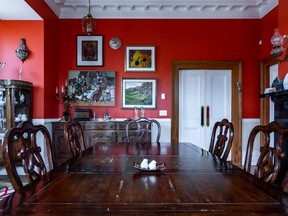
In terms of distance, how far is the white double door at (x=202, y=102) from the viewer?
496 centimetres

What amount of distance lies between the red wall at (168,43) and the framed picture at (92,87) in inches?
4.5

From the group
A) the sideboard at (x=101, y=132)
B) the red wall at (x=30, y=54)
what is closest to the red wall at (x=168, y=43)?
the sideboard at (x=101, y=132)

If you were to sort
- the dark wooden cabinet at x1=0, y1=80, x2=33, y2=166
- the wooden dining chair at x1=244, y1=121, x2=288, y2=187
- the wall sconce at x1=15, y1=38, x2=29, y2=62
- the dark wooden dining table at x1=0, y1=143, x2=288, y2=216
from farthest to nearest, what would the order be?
the wall sconce at x1=15, y1=38, x2=29, y2=62
the dark wooden cabinet at x1=0, y1=80, x2=33, y2=166
the wooden dining chair at x1=244, y1=121, x2=288, y2=187
the dark wooden dining table at x1=0, y1=143, x2=288, y2=216

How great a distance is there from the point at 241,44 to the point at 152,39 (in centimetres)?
181

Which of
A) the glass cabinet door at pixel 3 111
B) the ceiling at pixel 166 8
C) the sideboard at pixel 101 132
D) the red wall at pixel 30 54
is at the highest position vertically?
the ceiling at pixel 166 8

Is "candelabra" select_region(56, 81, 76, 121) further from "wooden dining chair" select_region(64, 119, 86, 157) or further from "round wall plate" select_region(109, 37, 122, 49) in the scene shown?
"wooden dining chair" select_region(64, 119, 86, 157)

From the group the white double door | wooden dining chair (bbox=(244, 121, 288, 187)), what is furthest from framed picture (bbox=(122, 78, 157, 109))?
wooden dining chair (bbox=(244, 121, 288, 187))

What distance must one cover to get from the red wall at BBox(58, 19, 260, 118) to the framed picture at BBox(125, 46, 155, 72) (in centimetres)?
10

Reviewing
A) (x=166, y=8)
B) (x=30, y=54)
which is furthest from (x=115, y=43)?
(x=30, y=54)

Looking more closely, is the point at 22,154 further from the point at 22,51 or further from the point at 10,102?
the point at 22,51

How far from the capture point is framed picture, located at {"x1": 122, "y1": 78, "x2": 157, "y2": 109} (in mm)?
4828

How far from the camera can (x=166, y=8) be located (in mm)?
4805

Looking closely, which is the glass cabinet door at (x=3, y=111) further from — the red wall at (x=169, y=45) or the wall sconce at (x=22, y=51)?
the red wall at (x=169, y=45)

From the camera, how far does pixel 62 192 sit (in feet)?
3.42
